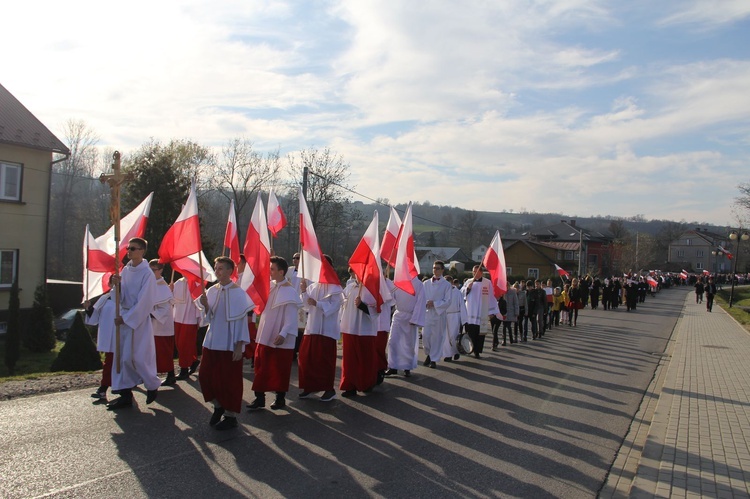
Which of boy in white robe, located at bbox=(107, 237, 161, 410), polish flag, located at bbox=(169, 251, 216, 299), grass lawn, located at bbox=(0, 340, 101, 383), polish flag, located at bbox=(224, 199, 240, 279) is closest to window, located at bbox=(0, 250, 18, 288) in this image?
grass lawn, located at bbox=(0, 340, 101, 383)

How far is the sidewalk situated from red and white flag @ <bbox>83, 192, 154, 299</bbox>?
22.1 ft

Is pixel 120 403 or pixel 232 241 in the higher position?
pixel 232 241

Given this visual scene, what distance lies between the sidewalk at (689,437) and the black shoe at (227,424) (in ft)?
12.6

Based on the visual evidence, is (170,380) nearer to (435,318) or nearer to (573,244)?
(435,318)

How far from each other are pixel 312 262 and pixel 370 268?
921 millimetres

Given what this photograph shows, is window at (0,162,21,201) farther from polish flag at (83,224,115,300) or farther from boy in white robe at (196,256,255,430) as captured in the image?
boy in white robe at (196,256,255,430)

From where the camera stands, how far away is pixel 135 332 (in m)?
7.70

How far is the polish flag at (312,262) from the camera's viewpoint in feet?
28.8

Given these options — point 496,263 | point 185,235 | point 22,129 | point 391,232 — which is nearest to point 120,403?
point 185,235

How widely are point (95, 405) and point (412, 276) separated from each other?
18.5ft

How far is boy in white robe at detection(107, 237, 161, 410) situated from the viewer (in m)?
7.52

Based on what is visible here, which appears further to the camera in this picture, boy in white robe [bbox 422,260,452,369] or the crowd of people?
boy in white robe [bbox 422,260,452,369]

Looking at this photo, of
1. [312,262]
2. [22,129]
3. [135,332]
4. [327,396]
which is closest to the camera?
[135,332]

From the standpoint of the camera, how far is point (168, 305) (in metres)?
9.39
